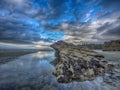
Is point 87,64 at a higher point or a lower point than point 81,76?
higher

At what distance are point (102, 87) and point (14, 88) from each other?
12753 millimetres

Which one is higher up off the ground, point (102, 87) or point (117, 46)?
point (117, 46)

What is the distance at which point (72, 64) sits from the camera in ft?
71.5

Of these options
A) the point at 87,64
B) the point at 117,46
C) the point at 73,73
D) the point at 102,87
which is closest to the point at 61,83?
the point at 73,73

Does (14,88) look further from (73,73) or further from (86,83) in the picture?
(86,83)

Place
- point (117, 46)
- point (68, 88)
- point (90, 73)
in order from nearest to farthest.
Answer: point (68, 88)
point (90, 73)
point (117, 46)

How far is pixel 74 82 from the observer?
57.8ft

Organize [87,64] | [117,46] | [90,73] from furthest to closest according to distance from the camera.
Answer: [117,46] < [87,64] < [90,73]

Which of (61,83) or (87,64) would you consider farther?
(87,64)

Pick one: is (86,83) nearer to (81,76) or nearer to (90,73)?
(81,76)

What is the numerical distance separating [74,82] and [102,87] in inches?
163

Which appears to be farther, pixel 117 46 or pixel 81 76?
pixel 117 46

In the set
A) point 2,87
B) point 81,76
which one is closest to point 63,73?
point 81,76

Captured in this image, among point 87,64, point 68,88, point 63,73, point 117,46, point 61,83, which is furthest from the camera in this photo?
point 117,46
